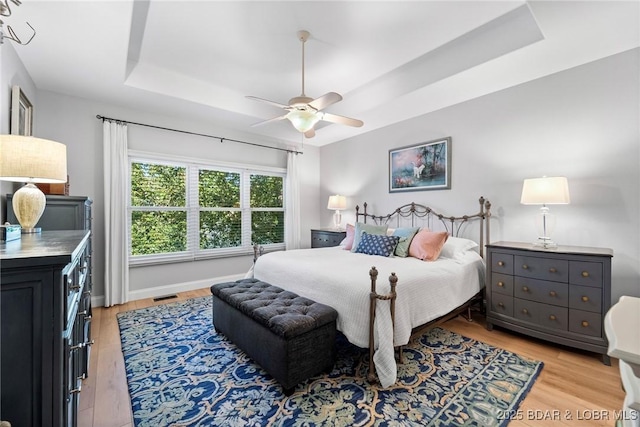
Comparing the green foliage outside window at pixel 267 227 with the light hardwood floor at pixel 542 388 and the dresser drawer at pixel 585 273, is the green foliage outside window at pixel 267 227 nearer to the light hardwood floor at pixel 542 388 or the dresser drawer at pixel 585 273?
the light hardwood floor at pixel 542 388

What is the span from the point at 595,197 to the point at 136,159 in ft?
17.7

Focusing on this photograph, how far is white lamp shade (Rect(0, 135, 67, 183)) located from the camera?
4.89 ft

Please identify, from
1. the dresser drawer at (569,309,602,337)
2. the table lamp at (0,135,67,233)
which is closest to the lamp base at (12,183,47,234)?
the table lamp at (0,135,67,233)

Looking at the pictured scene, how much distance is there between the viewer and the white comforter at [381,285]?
2025 millimetres

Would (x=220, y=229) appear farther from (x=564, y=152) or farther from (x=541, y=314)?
(x=564, y=152)

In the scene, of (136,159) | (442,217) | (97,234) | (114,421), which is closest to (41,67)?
(136,159)

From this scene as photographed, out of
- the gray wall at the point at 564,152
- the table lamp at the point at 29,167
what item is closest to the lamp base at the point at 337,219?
the gray wall at the point at 564,152

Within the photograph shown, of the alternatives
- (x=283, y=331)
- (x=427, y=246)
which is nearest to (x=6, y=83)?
(x=283, y=331)

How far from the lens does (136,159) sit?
3910 millimetres

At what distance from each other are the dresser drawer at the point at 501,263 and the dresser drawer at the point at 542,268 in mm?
51

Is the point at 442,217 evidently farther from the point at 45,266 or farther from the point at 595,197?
the point at 45,266

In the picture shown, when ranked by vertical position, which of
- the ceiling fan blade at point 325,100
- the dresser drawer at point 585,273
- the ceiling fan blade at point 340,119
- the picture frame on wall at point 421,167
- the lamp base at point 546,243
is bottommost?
the dresser drawer at point 585,273

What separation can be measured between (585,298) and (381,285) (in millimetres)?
1795

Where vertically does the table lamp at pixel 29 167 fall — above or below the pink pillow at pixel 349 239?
above
